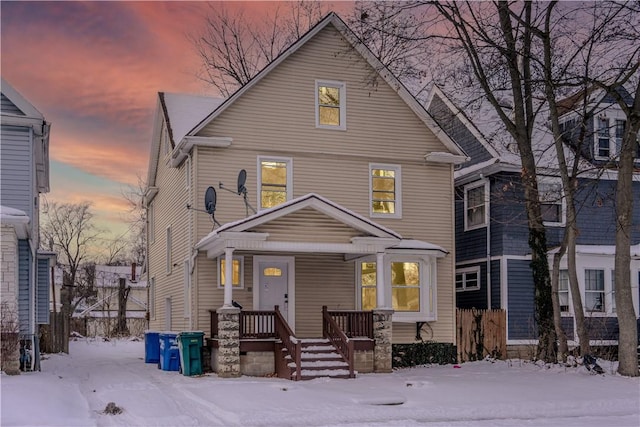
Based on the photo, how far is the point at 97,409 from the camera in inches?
488

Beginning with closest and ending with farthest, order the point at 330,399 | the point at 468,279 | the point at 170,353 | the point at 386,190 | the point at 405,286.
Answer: the point at 330,399 < the point at 170,353 < the point at 405,286 < the point at 386,190 < the point at 468,279

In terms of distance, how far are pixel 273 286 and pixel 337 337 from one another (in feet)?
8.54

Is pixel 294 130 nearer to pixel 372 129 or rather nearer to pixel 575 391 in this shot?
pixel 372 129

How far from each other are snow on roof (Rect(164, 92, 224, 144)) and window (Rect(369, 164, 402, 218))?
5571mm

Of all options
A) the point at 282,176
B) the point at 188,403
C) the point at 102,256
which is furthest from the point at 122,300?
the point at 188,403

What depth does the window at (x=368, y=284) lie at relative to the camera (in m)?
20.6

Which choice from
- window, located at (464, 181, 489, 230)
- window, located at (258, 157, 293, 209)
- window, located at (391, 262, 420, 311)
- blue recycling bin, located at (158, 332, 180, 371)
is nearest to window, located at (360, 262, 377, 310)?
window, located at (391, 262, 420, 311)

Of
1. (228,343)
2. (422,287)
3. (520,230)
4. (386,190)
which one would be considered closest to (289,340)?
(228,343)

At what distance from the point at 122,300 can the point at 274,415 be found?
3805 centimetres

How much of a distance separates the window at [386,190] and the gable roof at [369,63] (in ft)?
5.51

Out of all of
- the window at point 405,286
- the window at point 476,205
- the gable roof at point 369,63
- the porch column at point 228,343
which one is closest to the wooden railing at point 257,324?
the porch column at point 228,343

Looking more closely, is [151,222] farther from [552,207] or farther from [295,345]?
[552,207]

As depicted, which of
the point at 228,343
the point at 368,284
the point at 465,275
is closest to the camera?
the point at 228,343

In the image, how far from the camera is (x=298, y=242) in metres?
17.8
